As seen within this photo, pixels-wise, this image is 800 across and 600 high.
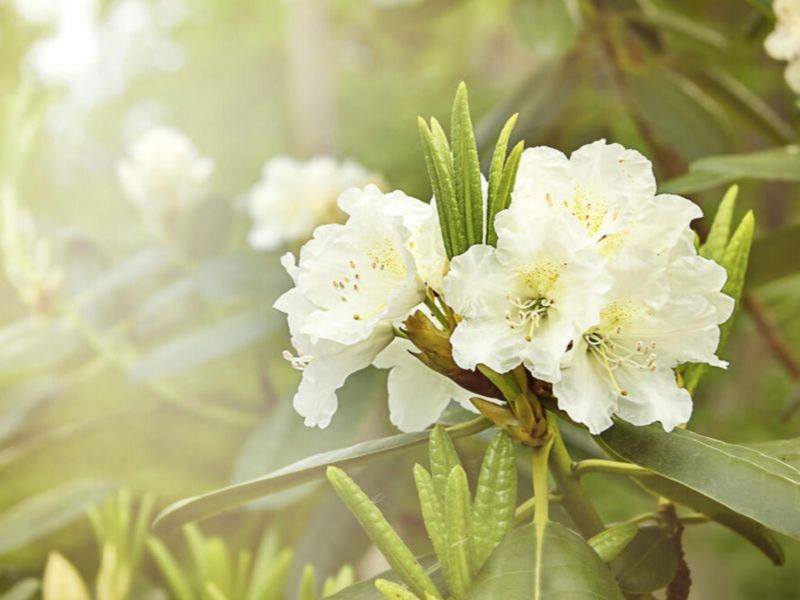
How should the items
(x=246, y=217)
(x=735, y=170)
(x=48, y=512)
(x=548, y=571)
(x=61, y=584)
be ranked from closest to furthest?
(x=548, y=571) < (x=735, y=170) < (x=61, y=584) < (x=48, y=512) < (x=246, y=217)

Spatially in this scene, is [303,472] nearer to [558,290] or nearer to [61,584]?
[558,290]

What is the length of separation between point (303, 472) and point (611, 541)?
154mm

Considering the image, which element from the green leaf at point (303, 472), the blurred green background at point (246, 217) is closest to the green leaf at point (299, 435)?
the blurred green background at point (246, 217)

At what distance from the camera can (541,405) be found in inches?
16.5

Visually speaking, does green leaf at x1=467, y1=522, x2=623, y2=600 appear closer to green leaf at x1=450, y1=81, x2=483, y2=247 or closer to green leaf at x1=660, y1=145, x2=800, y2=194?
green leaf at x1=450, y1=81, x2=483, y2=247

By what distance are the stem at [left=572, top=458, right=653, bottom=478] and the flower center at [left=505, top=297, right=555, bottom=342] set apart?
0.09m

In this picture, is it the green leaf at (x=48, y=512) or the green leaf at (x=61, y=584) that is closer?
the green leaf at (x=61, y=584)

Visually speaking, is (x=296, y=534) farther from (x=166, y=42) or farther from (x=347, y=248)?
(x=166, y=42)

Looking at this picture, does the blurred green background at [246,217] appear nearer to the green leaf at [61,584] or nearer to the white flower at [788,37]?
the green leaf at [61,584]

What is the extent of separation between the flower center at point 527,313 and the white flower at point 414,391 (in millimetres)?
67

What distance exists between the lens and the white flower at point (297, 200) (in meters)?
1.11

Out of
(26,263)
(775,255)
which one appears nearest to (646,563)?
(775,255)

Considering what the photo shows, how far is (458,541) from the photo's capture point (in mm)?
394

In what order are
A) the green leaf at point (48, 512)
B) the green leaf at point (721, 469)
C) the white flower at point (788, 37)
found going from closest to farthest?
the green leaf at point (721, 469)
the white flower at point (788, 37)
the green leaf at point (48, 512)
